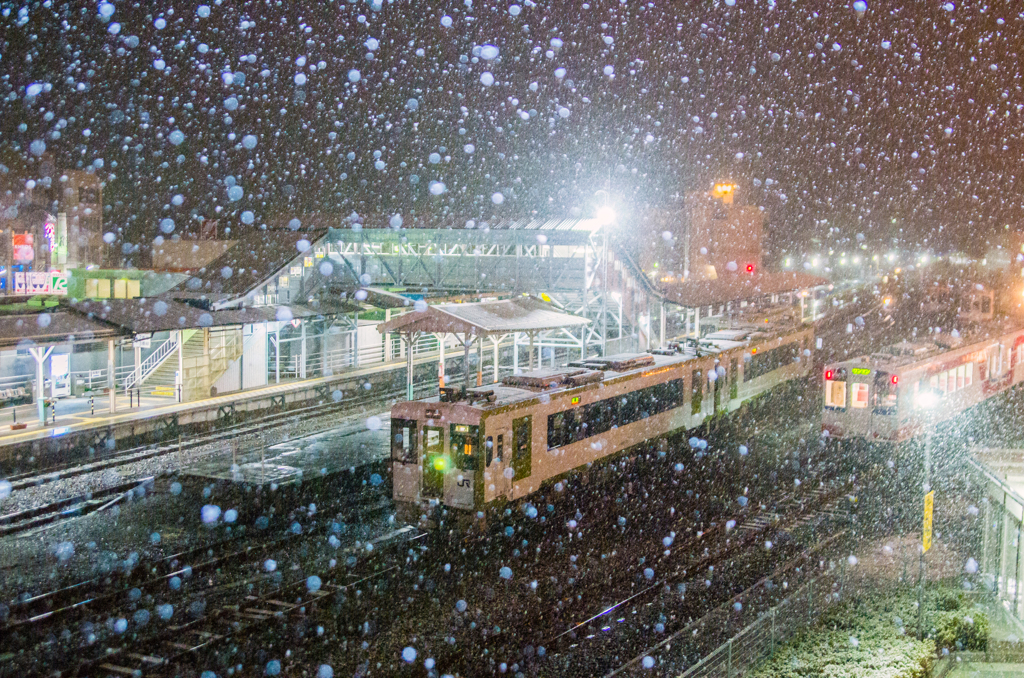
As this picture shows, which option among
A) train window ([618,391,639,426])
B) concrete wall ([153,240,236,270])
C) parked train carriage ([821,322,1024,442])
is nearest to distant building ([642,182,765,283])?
concrete wall ([153,240,236,270])

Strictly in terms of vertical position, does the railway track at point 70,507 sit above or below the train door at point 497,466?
below

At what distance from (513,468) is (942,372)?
36.3 feet

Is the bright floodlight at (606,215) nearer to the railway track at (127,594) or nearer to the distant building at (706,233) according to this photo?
the railway track at (127,594)

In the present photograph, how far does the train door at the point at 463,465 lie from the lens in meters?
11.2

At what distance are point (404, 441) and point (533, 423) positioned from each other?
73.3 inches

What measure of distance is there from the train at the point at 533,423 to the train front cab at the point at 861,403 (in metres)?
2.46

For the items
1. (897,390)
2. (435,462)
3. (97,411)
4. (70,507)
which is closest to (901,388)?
(897,390)

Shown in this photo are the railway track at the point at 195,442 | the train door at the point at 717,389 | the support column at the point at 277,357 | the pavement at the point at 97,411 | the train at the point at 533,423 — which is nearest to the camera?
the train at the point at 533,423

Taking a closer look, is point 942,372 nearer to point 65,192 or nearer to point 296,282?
point 296,282

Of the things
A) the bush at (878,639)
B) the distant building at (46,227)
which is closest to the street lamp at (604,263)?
the bush at (878,639)

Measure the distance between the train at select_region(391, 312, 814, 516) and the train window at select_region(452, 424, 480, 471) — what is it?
0.04ft

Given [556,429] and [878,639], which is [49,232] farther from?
[878,639]

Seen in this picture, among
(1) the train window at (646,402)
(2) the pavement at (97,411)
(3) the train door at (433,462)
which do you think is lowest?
(2) the pavement at (97,411)

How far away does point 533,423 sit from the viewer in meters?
12.0
